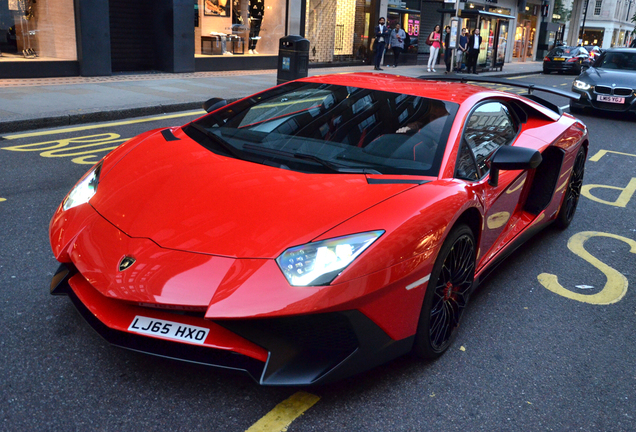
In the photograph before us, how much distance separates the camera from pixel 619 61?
13195mm

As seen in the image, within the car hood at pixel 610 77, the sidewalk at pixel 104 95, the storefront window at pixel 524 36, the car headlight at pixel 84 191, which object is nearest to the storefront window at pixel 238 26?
the sidewalk at pixel 104 95

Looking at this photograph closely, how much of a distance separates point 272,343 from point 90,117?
7.59 metres

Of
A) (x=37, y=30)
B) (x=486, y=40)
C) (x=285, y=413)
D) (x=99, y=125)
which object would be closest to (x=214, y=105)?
(x=285, y=413)

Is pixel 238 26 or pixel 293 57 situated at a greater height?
pixel 238 26

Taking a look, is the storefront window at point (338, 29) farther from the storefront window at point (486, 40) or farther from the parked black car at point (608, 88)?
the parked black car at point (608, 88)

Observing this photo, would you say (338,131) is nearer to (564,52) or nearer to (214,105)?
(214,105)

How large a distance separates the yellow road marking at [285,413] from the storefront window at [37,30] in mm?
12228

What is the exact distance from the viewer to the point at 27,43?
12.6m

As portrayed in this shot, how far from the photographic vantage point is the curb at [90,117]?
778 cm

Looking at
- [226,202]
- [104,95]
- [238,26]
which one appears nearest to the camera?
[226,202]

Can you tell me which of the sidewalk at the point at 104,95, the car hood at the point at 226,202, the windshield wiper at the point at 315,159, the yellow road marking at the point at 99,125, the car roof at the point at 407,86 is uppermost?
the car roof at the point at 407,86

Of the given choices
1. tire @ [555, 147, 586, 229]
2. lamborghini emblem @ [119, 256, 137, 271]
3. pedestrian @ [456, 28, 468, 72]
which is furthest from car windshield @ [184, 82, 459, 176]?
pedestrian @ [456, 28, 468, 72]

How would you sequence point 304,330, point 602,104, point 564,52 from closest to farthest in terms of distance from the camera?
point 304,330 → point 602,104 → point 564,52

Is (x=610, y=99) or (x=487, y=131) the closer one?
(x=487, y=131)
